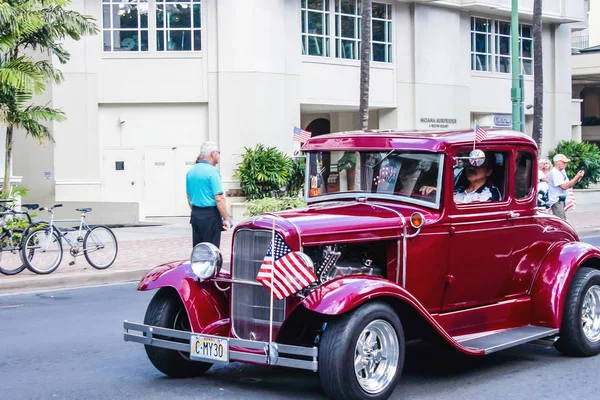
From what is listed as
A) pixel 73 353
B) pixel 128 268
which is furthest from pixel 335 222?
pixel 128 268

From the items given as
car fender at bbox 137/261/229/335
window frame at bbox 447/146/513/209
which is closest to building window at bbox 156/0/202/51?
window frame at bbox 447/146/513/209

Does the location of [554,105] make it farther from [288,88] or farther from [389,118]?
[288,88]

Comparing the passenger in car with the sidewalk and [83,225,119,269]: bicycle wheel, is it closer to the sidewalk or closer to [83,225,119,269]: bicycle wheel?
the sidewalk

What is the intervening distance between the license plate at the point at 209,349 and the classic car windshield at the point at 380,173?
1894 millimetres

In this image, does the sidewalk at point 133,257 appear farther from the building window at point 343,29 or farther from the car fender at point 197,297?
the building window at point 343,29

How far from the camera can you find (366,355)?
650cm

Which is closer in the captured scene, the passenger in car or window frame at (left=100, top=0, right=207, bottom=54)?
the passenger in car

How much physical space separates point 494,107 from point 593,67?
32.4ft

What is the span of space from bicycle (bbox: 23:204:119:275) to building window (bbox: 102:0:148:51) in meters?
12.4

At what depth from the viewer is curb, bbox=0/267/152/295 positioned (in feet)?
44.4

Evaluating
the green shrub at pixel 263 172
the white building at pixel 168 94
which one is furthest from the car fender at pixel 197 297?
the green shrub at pixel 263 172

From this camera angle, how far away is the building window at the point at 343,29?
28.7 meters

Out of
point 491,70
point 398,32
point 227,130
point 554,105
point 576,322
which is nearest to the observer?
point 576,322

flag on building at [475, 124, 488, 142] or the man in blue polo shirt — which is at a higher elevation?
flag on building at [475, 124, 488, 142]
